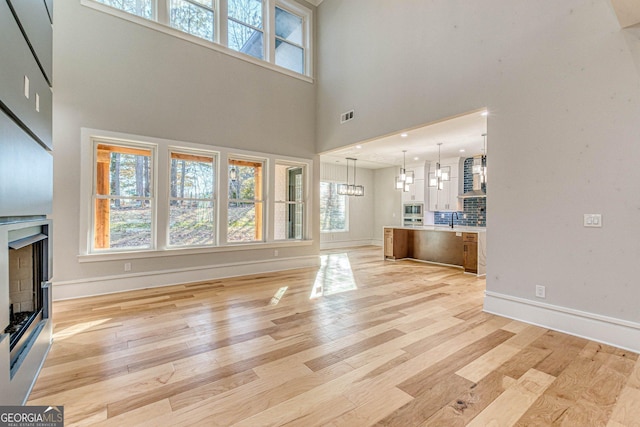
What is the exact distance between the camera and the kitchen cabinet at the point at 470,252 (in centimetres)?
573

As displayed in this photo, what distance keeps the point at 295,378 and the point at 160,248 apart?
11.3ft

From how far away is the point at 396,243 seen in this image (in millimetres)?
7324

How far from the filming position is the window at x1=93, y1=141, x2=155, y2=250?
4.17 metres

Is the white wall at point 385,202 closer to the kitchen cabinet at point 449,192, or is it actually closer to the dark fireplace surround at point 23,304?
the kitchen cabinet at point 449,192

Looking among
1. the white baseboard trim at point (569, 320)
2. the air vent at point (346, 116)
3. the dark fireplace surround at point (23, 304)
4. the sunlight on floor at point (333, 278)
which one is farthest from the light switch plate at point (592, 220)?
the dark fireplace surround at point (23, 304)

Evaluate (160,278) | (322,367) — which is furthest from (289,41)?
(322,367)

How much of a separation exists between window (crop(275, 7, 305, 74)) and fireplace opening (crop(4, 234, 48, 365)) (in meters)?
5.12

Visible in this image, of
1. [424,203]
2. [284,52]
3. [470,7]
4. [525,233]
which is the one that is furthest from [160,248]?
[424,203]

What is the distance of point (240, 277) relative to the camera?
520cm

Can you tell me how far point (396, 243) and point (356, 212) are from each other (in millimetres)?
3395

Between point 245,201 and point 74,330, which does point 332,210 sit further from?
point 74,330

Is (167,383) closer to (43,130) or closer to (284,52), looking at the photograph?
(43,130)

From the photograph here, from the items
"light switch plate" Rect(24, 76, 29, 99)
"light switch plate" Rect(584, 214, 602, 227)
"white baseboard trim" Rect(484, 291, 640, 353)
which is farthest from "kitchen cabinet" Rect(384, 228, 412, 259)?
"light switch plate" Rect(24, 76, 29, 99)

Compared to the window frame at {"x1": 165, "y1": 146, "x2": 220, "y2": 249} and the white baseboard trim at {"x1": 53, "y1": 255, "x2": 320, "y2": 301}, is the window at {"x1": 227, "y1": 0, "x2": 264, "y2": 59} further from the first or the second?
the white baseboard trim at {"x1": 53, "y1": 255, "x2": 320, "y2": 301}
